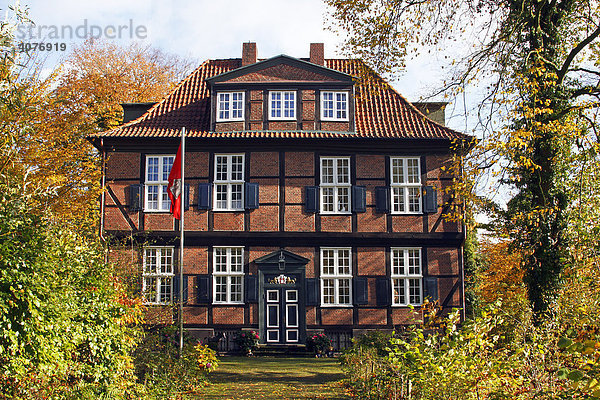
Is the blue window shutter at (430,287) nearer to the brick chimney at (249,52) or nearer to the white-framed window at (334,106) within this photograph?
the white-framed window at (334,106)

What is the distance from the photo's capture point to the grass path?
11.9 metres

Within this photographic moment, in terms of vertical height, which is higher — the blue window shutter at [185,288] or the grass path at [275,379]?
the blue window shutter at [185,288]

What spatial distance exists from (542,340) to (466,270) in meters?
20.8

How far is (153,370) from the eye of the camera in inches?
422

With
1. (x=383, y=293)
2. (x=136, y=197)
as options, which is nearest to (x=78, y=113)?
(x=136, y=197)

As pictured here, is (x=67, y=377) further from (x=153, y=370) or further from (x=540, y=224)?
(x=540, y=224)

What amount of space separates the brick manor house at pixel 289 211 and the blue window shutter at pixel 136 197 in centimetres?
7

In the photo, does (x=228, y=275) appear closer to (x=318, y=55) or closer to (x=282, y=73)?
(x=282, y=73)

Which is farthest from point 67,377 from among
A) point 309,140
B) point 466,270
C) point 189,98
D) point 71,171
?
point 466,270

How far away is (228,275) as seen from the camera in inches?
826

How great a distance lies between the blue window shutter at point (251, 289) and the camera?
20.7 m

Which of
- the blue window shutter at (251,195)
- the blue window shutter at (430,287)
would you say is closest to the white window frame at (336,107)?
the blue window shutter at (251,195)

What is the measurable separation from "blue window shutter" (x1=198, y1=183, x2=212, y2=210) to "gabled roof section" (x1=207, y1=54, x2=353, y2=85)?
3.73 meters

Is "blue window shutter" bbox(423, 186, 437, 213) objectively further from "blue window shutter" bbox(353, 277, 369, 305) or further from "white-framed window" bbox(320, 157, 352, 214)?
"blue window shutter" bbox(353, 277, 369, 305)
